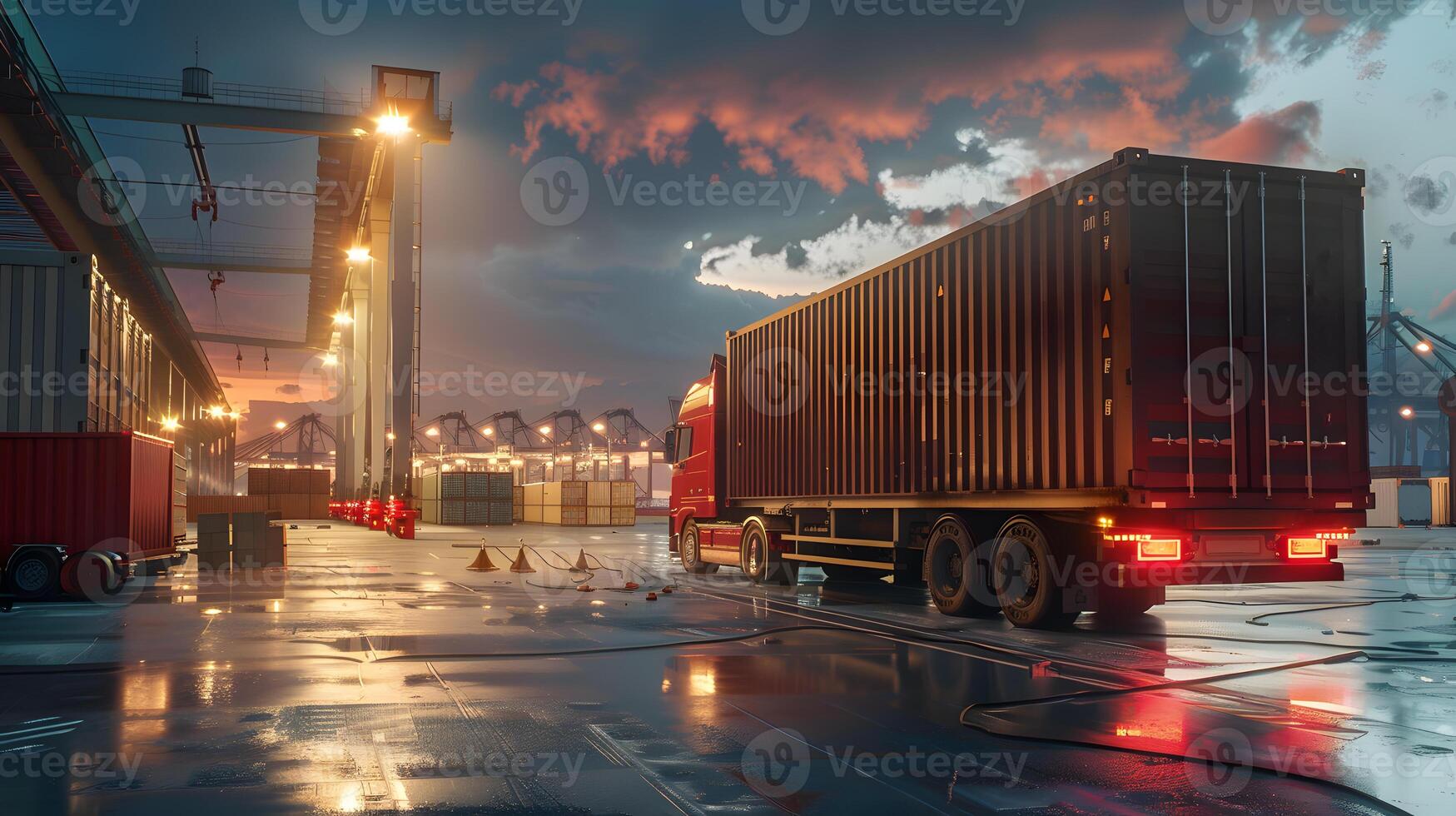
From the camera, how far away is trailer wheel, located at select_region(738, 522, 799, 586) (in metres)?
18.7

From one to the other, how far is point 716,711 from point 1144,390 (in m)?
5.56

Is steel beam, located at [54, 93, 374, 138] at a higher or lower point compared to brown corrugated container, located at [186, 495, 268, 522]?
higher

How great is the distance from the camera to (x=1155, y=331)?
10.8 metres

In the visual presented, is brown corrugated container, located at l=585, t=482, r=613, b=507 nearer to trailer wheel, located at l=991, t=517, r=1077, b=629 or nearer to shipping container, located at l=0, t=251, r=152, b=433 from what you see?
shipping container, located at l=0, t=251, r=152, b=433

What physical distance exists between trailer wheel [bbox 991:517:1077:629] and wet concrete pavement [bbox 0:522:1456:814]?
21 centimetres

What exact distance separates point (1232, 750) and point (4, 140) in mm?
29680

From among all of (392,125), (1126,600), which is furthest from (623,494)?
(1126,600)

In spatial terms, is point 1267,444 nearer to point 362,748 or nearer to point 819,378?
point 819,378

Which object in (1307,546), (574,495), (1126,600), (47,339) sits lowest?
(574,495)

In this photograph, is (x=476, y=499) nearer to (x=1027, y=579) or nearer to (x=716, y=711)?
(x=1027, y=579)

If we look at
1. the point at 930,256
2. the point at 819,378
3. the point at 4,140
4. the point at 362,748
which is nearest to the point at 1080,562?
the point at 930,256

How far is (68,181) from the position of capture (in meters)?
31.0

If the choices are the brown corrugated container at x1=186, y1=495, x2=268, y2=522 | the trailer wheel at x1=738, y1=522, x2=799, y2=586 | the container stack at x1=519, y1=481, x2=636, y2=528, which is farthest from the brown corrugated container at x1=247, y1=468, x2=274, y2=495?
the trailer wheel at x1=738, y1=522, x2=799, y2=586

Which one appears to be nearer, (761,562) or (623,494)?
(761,562)
